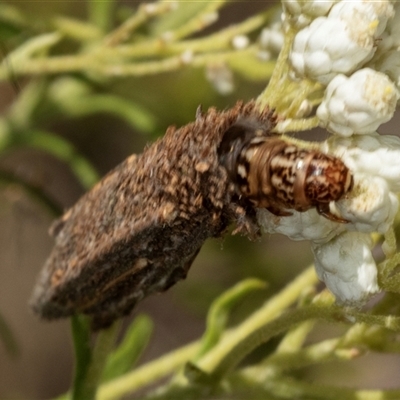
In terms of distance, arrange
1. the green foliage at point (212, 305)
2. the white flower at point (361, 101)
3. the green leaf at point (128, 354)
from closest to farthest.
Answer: the white flower at point (361, 101)
the green foliage at point (212, 305)
the green leaf at point (128, 354)

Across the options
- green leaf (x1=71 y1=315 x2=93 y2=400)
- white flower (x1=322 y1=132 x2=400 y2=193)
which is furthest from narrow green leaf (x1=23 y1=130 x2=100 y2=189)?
white flower (x1=322 y1=132 x2=400 y2=193)

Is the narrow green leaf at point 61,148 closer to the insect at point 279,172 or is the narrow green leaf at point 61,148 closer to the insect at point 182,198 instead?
the insect at point 182,198

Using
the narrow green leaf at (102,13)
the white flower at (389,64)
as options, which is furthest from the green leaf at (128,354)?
the white flower at (389,64)

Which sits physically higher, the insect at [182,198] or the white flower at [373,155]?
the insect at [182,198]

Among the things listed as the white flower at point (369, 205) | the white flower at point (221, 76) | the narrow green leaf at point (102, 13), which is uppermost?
the narrow green leaf at point (102, 13)

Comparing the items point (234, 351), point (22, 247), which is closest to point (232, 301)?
point (234, 351)

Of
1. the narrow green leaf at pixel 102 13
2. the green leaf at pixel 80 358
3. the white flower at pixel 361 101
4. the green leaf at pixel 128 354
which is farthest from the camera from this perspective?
the narrow green leaf at pixel 102 13

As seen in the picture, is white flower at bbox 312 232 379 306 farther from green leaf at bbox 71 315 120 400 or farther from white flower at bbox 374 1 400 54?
green leaf at bbox 71 315 120 400

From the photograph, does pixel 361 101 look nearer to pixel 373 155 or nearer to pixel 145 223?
pixel 373 155
